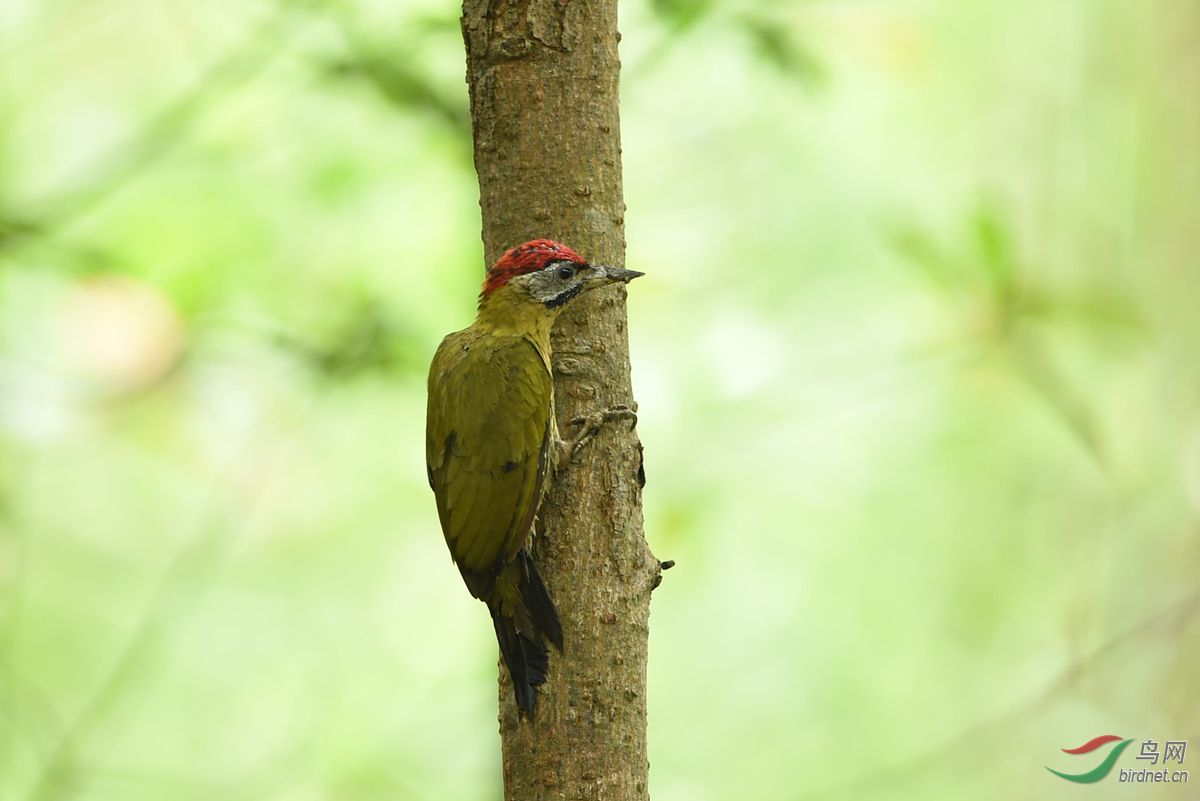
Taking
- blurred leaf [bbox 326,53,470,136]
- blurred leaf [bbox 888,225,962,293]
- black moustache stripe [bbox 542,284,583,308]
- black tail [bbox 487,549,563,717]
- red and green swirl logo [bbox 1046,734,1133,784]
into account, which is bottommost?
black tail [bbox 487,549,563,717]

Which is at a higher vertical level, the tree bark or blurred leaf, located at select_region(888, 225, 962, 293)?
blurred leaf, located at select_region(888, 225, 962, 293)

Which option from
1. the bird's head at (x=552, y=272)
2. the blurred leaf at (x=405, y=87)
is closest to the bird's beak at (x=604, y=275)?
the bird's head at (x=552, y=272)

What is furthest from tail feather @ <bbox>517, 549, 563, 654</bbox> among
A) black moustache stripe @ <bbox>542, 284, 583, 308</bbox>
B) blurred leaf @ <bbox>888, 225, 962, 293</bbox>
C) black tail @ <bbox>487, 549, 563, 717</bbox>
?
blurred leaf @ <bbox>888, 225, 962, 293</bbox>

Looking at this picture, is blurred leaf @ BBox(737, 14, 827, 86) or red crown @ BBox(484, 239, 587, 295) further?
blurred leaf @ BBox(737, 14, 827, 86)

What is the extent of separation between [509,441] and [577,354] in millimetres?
255

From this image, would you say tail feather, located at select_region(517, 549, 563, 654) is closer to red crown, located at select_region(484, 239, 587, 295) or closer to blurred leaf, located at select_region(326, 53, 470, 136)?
red crown, located at select_region(484, 239, 587, 295)

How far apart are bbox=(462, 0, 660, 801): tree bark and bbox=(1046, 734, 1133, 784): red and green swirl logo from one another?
3.35 meters

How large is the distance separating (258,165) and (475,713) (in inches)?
98.1

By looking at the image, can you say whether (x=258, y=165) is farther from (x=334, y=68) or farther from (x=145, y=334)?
(x=334, y=68)

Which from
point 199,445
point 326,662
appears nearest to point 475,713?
point 326,662

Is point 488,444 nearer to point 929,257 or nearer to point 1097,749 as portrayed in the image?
point 929,257

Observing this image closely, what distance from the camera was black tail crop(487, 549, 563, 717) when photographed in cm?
234

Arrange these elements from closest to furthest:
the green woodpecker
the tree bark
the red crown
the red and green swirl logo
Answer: the tree bark < the green woodpecker < the red crown < the red and green swirl logo

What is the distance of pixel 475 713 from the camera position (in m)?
4.77
